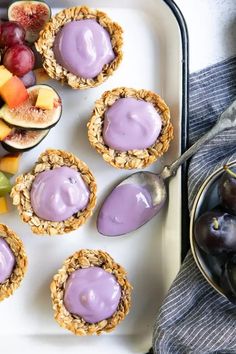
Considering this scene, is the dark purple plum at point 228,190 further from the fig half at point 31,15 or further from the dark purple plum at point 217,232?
the fig half at point 31,15

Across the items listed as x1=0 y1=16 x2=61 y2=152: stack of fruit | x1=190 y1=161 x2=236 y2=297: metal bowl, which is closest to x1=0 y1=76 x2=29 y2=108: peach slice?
x1=0 y1=16 x2=61 y2=152: stack of fruit

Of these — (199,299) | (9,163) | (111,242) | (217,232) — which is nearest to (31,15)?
(9,163)

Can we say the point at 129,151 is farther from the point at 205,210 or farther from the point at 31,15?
the point at 31,15

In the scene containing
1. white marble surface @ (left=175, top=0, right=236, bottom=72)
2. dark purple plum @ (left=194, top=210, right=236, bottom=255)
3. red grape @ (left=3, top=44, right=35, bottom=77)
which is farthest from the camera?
white marble surface @ (left=175, top=0, right=236, bottom=72)

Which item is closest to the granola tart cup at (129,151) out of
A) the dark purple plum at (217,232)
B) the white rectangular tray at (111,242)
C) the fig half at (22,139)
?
the white rectangular tray at (111,242)

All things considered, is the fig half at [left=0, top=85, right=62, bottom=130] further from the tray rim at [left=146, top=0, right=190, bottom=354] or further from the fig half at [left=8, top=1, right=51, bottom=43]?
the tray rim at [left=146, top=0, right=190, bottom=354]

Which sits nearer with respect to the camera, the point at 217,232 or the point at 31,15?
the point at 217,232
